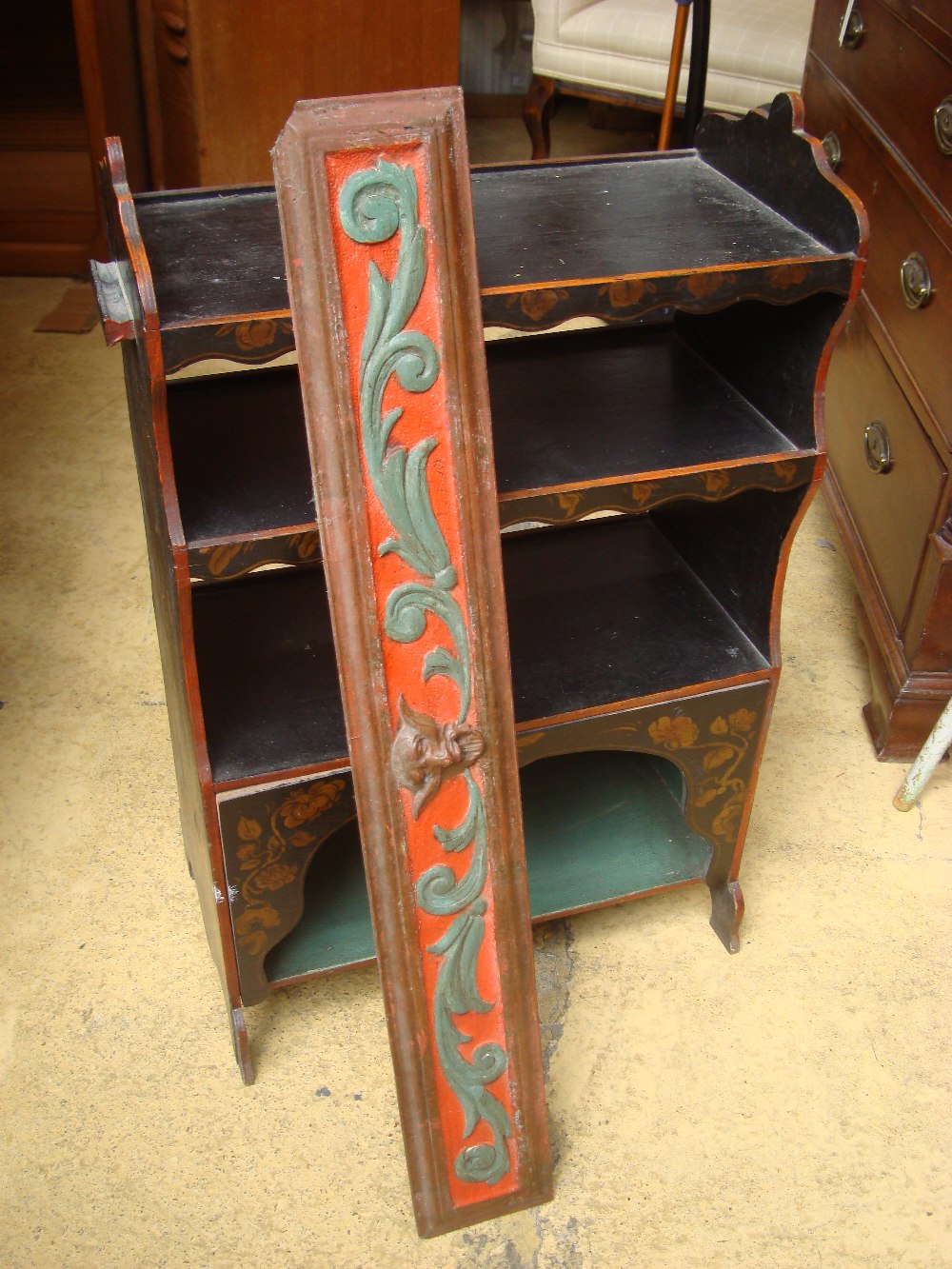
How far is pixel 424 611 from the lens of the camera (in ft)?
3.85

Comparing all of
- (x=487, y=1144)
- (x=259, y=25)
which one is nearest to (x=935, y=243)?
(x=487, y=1144)

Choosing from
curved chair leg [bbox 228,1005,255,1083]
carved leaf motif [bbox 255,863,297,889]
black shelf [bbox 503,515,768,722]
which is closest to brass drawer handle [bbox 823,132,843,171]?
black shelf [bbox 503,515,768,722]

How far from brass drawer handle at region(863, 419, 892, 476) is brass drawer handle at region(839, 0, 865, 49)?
2.27 feet

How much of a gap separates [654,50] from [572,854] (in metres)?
2.20

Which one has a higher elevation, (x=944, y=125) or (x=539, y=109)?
(x=944, y=125)

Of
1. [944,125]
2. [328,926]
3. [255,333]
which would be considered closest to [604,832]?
[328,926]

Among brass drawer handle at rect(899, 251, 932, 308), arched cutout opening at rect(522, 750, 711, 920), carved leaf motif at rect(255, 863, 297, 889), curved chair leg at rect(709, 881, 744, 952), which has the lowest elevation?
curved chair leg at rect(709, 881, 744, 952)

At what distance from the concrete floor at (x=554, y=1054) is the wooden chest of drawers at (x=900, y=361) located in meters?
0.19

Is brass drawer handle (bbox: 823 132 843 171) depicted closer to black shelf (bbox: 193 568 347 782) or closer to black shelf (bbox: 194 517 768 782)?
black shelf (bbox: 194 517 768 782)

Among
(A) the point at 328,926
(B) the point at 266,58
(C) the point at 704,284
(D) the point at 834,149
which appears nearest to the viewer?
(C) the point at 704,284

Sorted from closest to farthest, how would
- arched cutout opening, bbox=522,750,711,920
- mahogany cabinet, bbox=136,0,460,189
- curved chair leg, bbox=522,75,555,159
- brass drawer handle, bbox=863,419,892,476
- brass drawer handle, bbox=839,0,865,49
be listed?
1. arched cutout opening, bbox=522,750,711,920
2. brass drawer handle, bbox=863,419,892,476
3. brass drawer handle, bbox=839,0,865,49
4. mahogany cabinet, bbox=136,0,460,189
5. curved chair leg, bbox=522,75,555,159

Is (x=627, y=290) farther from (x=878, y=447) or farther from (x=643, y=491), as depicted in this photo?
(x=878, y=447)

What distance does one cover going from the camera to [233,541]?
3.95 feet

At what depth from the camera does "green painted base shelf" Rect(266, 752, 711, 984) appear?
62.3 inches
